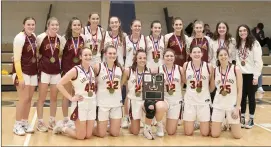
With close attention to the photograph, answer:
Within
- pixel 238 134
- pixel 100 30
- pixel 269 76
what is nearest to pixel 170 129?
pixel 238 134

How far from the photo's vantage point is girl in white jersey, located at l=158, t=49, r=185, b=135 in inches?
200

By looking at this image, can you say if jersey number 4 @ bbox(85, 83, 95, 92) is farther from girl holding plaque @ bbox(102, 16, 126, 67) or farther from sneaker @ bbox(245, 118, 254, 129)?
sneaker @ bbox(245, 118, 254, 129)

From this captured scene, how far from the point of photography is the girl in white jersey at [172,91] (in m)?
5.07

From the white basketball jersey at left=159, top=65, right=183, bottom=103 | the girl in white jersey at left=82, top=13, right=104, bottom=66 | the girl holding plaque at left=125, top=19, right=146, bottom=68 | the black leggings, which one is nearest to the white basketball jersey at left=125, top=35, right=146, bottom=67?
the girl holding plaque at left=125, top=19, right=146, bottom=68

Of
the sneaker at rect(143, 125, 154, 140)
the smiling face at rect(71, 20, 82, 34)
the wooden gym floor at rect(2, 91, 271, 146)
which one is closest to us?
the wooden gym floor at rect(2, 91, 271, 146)

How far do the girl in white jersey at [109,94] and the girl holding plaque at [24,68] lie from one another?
2.56 ft

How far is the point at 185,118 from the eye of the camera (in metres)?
5.08

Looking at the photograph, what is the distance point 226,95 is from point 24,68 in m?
2.45

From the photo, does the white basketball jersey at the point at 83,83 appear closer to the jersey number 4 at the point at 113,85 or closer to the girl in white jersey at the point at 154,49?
the jersey number 4 at the point at 113,85

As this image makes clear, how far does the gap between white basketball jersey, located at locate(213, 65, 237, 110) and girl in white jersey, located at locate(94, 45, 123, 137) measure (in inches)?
47.0

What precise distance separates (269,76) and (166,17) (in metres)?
3.20

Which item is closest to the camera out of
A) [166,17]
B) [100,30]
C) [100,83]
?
[100,83]

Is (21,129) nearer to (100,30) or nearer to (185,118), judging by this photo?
(100,30)

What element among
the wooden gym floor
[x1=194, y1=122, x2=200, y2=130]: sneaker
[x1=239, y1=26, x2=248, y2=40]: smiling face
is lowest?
the wooden gym floor
